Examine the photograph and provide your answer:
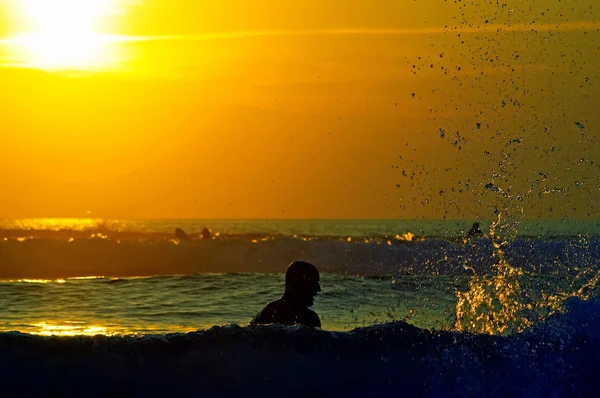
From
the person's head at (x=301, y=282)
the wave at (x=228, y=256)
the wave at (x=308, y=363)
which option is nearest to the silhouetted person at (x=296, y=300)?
the person's head at (x=301, y=282)

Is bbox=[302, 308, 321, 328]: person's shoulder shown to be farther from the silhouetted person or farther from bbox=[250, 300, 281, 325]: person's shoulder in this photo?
bbox=[250, 300, 281, 325]: person's shoulder

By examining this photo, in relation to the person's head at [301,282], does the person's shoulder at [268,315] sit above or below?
below

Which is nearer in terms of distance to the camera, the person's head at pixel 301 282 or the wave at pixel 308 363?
the wave at pixel 308 363

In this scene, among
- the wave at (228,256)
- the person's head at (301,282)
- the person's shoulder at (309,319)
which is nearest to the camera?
the person's head at (301,282)

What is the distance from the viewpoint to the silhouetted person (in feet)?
33.7

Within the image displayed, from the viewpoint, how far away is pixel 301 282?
403 inches

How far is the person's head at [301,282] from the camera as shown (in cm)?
1024

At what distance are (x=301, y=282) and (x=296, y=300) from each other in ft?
0.91

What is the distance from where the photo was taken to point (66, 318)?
17.2m

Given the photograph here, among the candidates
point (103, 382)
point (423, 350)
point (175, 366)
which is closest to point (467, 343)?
point (423, 350)

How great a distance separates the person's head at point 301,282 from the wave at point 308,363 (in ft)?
1.27

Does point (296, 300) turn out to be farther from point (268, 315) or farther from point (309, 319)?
point (268, 315)

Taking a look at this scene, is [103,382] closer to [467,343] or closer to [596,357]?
[467,343]

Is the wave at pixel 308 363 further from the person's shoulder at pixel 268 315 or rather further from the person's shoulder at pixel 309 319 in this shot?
the person's shoulder at pixel 268 315
